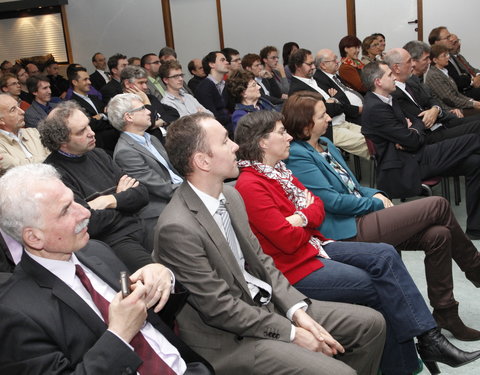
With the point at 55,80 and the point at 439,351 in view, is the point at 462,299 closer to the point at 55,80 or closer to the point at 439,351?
the point at 439,351

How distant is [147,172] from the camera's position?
3.14 metres

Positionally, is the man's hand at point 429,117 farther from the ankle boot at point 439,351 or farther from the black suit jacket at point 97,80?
the black suit jacket at point 97,80

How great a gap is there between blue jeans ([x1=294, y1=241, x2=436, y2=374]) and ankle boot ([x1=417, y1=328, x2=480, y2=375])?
2.2 inches

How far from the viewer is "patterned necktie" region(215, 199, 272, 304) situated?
1978 millimetres

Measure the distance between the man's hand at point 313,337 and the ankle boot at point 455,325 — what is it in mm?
828

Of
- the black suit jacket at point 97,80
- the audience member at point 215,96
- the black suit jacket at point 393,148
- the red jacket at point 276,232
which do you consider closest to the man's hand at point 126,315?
the red jacket at point 276,232

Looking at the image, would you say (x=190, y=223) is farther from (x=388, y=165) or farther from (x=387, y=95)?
(x=387, y=95)

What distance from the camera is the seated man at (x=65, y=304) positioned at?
1280 mm

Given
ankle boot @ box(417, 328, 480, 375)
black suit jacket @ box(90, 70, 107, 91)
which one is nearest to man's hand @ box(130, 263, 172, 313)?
ankle boot @ box(417, 328, 480, 375)

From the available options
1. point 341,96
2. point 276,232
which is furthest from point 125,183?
point 341,96

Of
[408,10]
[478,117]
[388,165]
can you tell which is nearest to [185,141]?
[388,165]

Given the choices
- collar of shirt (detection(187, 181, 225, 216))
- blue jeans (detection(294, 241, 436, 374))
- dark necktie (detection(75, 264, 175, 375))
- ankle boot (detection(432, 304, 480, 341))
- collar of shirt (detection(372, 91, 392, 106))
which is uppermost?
collar of shirt (detection(372, 91, 392, 106))

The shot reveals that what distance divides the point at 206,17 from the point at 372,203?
25.3ft

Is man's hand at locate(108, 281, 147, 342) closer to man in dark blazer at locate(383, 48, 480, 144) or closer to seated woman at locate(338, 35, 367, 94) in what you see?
man in dark blazer at locate(383, 48, 480, 144)
